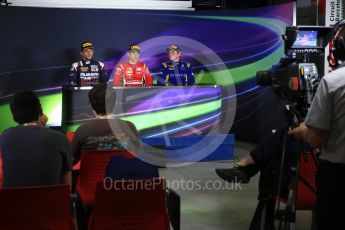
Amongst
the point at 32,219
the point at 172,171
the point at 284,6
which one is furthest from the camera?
the point at 284,6

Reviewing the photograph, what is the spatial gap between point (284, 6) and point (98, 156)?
18.8 feet

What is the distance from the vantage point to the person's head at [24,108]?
2.39m

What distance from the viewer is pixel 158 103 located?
→ 612 cm

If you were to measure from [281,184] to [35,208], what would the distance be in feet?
4.92

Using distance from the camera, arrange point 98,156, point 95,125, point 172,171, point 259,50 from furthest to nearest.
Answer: point 259,50
point 172,171
point 95,125
point 98,156

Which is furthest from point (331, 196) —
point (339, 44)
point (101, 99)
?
point (101, 99)

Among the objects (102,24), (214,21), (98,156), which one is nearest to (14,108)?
(98,156)

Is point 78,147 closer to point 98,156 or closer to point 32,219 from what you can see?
point 98,156

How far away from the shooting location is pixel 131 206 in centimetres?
219

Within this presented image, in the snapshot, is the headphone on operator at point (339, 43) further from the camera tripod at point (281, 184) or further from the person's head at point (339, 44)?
the camera tripod at point (281, 184)

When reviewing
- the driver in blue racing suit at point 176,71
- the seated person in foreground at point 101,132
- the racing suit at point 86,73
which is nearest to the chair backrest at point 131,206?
the seated person in foreground at point 101,132

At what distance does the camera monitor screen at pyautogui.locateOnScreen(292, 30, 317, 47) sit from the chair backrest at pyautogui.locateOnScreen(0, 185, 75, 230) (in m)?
1.67

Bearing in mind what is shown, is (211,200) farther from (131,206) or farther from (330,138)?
(330,138)

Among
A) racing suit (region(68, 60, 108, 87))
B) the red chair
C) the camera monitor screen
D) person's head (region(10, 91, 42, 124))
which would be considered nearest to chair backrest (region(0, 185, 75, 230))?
person's head (region(10, 91, 42, 124))
